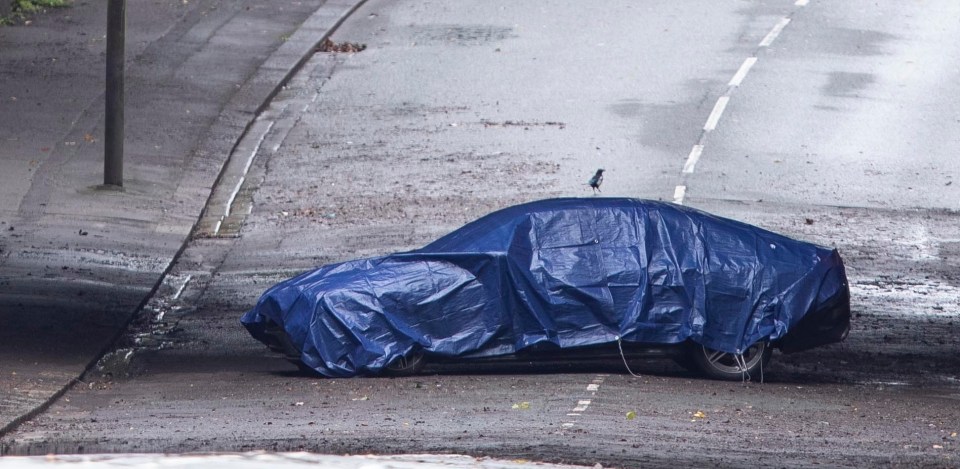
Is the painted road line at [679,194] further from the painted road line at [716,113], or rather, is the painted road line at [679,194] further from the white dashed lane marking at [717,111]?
the painted road line at [716,113]

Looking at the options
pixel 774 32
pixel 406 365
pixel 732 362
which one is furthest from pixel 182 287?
pixel 774 32

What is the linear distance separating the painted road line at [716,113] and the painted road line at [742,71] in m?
0.85

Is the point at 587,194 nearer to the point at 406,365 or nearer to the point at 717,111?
the point at 717,111

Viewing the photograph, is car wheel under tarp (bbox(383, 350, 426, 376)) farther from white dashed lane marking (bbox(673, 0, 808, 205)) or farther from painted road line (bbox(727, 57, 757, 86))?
painted road line (bbox(727, 57, 757, 86))

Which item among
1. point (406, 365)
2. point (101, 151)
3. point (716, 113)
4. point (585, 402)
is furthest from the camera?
point (716, 113)

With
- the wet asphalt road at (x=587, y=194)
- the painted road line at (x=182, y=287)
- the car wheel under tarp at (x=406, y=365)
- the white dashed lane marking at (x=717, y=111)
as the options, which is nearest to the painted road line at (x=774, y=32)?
the white dashed lane marking at (x=717, y=111)

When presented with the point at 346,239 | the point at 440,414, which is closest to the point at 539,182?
the point at 346,239

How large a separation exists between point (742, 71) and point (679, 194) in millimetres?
5931

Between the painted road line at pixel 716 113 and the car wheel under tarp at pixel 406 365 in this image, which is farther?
the painted road line at pixel 716 113

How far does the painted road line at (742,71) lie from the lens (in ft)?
73.4

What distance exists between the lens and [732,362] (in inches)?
474

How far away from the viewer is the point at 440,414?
34.7ft

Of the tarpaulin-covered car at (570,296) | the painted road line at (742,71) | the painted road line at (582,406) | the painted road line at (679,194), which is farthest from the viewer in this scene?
the painted road line at (742,71)

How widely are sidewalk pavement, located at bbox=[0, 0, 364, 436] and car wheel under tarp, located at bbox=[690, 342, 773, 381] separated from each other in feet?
16.9
